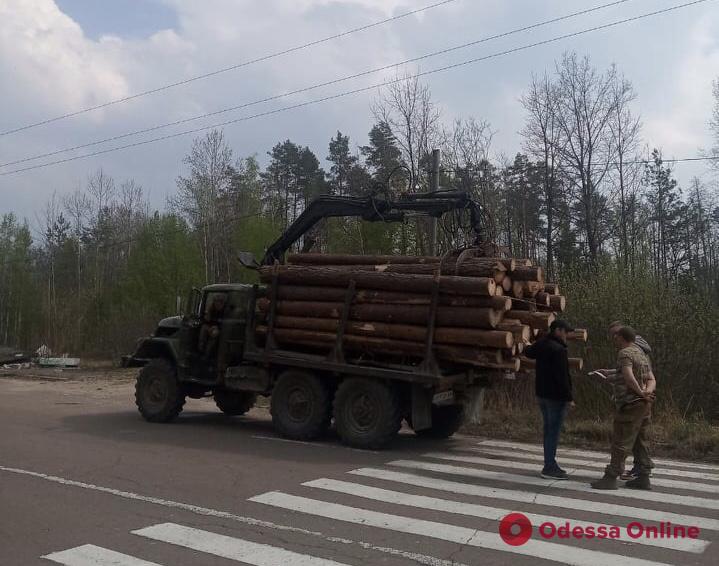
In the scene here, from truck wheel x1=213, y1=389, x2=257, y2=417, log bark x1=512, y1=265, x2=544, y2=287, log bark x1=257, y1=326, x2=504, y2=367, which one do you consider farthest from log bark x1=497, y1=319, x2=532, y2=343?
truck wheel x1=213, y1=389, x2=257, y2=417

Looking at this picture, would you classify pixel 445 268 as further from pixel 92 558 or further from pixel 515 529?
pixel 92 558

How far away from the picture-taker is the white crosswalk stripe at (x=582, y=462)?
29.4ft

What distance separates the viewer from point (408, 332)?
34.3 ft

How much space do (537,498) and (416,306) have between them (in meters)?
3.72

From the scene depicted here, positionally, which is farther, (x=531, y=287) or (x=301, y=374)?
(x=301, y=374)

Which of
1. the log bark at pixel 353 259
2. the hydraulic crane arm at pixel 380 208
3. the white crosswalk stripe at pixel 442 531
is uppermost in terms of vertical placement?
the hydraulic crane arm at pixel 380 208

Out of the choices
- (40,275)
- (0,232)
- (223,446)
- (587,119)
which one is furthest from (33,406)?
(0,232)

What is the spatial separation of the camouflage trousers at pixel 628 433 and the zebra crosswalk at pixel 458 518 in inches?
11.5

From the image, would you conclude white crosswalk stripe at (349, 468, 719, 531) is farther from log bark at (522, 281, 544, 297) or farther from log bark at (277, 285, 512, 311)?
log bark at (522, 281, 544, 297)

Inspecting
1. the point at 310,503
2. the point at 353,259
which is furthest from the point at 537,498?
the point at 353,259

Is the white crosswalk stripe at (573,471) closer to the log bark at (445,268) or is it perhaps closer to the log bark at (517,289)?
the log bark at (517,289)

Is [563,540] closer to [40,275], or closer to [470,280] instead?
[470,280]

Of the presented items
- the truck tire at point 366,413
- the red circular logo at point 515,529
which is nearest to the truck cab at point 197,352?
the truck tire at point 366,413

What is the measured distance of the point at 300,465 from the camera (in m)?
9.23
